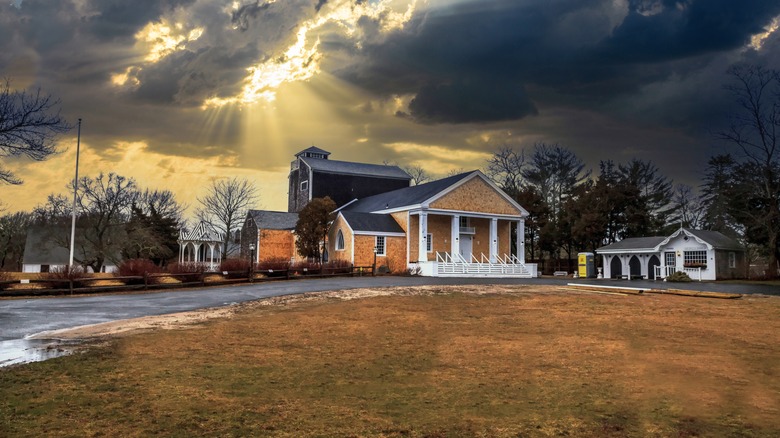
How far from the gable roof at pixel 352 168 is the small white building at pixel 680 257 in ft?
82.7

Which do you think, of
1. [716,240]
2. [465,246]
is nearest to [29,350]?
[465,246]

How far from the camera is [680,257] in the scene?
40.0 meters

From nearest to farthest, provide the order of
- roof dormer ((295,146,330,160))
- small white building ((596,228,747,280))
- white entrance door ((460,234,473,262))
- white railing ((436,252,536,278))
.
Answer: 1. small white building ((596,228,747,280))
2. white railing ((436,252,536,278))
3. white entrance door ((460,234,473,262))
4. roof dormer ((295,146,330,160))

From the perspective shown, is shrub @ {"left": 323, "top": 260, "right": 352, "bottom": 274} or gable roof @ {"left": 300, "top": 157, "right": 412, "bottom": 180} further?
gable roof @ {"left": 300, "top": 157, "right": 412, "bottom": 180}

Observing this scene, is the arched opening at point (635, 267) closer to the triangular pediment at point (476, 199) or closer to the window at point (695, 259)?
the window at point (695, 259)

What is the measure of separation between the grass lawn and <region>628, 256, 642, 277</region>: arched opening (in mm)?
29123

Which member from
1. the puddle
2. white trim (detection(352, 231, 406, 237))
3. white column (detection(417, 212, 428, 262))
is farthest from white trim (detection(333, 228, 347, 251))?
the puddle

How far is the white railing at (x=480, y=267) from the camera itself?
132ft

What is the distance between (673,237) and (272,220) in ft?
111

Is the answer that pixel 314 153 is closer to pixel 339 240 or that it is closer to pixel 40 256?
pixel 339 240

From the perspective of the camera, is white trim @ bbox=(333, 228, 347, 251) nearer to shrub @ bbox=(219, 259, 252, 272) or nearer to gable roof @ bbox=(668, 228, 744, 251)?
shrub @ bbox=(219, 259, 252, 272)

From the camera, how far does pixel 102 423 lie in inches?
255

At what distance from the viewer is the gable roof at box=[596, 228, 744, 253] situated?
3862cm

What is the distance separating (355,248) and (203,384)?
3312 centimetres
